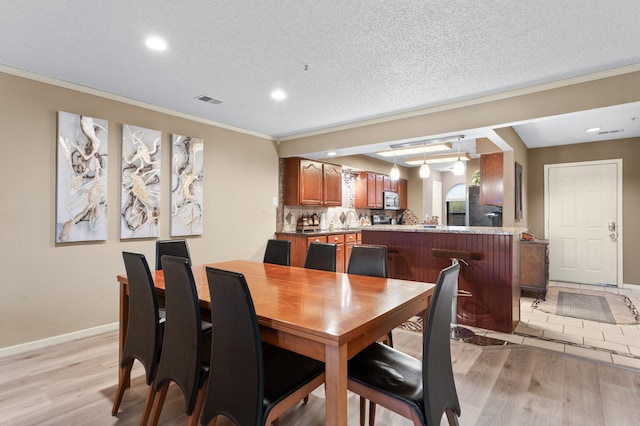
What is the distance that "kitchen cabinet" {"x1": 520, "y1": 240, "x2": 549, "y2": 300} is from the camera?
15.8ft

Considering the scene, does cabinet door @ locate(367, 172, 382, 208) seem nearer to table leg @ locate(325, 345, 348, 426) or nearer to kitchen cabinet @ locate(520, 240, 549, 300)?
kitchen cabinet @ locate(520, 240, 549, 300)

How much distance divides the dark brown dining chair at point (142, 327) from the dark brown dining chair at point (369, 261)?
1.42m

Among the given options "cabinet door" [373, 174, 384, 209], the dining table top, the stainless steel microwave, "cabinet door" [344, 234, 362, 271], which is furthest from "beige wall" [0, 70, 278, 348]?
the stainless steel microwave

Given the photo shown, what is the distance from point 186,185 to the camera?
4.11m

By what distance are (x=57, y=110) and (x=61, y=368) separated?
88.6 inches

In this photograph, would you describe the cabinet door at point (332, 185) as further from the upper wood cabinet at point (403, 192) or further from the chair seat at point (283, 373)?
the chair seat at point (283, 373)

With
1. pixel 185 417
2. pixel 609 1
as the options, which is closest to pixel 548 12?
pixel 609 1

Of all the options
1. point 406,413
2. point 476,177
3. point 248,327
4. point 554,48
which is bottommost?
point 406,413

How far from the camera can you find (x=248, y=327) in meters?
1.37

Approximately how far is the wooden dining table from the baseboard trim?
4.37 feet

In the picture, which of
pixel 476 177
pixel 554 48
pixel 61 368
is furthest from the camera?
pixel 476 177

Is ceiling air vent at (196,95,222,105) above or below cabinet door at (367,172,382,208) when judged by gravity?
above

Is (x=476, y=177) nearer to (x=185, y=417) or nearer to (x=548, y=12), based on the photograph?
(x=548, y=12)

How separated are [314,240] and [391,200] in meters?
3.17
